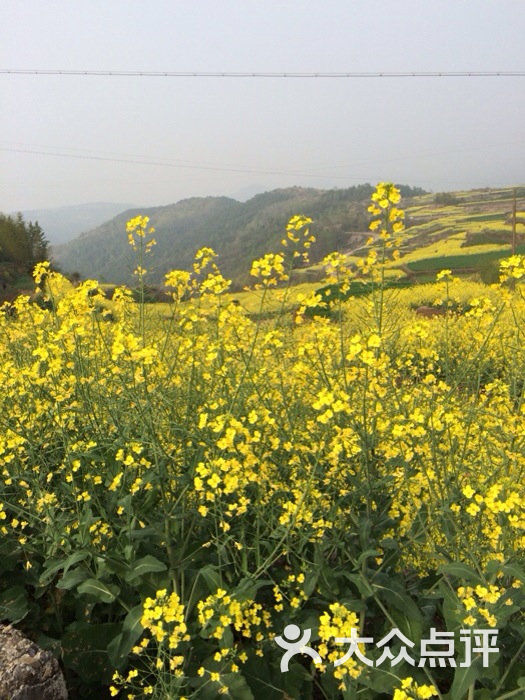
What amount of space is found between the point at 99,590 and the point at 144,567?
0.89ft

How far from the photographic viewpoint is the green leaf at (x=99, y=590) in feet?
8.86

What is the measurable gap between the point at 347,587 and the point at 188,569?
804 mm

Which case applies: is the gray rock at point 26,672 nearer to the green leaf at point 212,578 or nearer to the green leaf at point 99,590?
the green leaf at point 99,590

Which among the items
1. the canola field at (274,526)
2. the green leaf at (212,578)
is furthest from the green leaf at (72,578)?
the green leaf at (212,578)

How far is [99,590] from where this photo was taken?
272 centimetres

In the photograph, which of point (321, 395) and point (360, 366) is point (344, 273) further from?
point (321, 395)

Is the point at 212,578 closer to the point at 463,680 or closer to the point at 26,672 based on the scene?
the point at 26,672

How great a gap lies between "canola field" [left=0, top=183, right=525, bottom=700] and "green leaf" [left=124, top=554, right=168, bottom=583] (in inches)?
0.4

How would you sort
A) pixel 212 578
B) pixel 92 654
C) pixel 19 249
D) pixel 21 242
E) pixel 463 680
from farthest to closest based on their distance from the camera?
1. pixel 21 242
2. pixel 19 249
3. pixel 92 654
4. pixel 212 578
5. pixel 463 680

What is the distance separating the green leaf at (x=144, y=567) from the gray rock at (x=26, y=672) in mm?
464

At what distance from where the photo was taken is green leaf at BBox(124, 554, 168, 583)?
264 cm

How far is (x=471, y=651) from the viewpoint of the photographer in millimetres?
2346

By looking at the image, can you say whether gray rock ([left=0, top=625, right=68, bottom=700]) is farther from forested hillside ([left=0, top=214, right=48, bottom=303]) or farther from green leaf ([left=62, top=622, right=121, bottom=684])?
forested hillside ([left=0, top=214, right=48, bottom=303])

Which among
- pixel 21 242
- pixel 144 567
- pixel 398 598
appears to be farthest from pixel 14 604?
pixel 21 242
